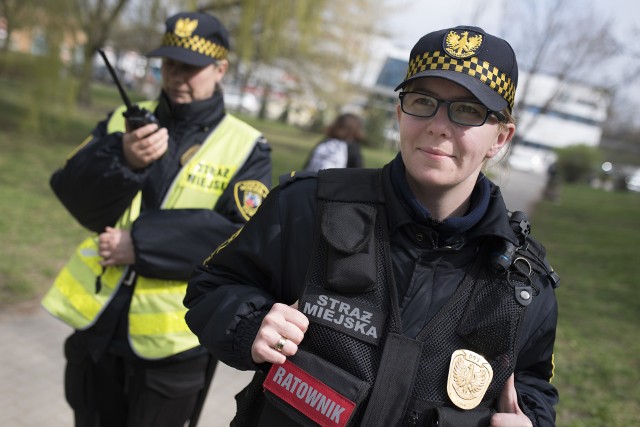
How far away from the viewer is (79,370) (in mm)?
2592

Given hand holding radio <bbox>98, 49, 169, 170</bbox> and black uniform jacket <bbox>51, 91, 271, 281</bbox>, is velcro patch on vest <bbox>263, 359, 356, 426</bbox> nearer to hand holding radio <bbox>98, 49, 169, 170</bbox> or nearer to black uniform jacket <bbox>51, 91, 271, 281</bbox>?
black uniform jacket <bbox>51, 91, 271, 281</bbox>

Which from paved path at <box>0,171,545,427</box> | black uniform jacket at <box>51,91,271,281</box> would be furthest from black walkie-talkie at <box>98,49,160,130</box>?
paved path at <box>0,171,545,427</box>

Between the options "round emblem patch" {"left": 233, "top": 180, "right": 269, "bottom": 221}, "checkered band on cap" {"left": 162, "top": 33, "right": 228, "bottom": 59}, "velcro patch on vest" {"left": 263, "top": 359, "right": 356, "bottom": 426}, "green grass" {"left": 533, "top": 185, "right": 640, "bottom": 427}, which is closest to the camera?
"velcro patch on vest" {"left": 263, "top": 359, "right": 356, "bottom": 426}

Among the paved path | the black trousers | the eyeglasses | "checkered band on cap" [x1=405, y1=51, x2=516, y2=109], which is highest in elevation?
"checkered band on cap" [x1=405, y1=51, x2=516, y2=109]

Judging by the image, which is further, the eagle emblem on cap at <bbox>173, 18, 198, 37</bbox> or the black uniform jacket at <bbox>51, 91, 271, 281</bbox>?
the eagle emblem on cap at <bbox>173, 18, 198, 37</bbox>

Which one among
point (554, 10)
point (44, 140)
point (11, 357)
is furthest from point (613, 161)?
point (11, 357)

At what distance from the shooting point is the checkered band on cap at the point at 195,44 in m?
2.69

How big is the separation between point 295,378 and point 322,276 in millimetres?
261

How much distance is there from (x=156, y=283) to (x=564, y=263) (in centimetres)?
960

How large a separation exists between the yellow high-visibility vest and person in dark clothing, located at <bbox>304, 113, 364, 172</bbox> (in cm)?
312

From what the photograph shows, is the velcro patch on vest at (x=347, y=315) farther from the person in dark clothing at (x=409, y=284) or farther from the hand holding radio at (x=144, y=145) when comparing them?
the hand holding radio at (x=144, y=145)

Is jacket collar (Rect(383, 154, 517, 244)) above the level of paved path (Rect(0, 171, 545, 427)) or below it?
above

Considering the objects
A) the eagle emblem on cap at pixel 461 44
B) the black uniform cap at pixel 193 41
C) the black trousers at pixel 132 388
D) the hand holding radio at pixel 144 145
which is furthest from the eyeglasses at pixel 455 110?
the black trousers at pixel 132 388

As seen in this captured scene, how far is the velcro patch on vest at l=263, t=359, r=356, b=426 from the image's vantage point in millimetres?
1466
